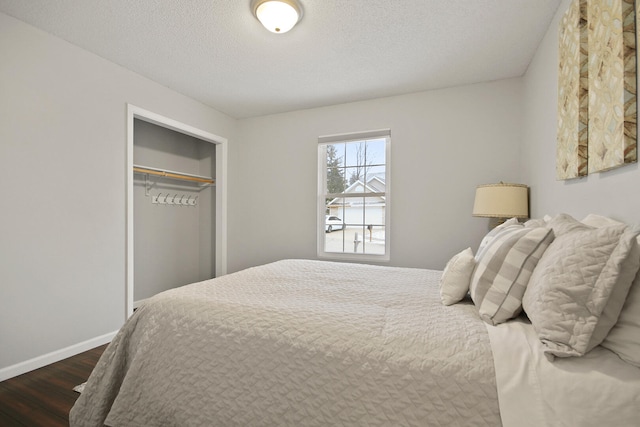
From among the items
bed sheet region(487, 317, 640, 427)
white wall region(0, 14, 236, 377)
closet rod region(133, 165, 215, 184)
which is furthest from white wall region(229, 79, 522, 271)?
bed sheet region(487, 317, 640, 427)

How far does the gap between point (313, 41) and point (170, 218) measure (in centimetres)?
300

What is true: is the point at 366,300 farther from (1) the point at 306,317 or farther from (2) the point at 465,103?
(2) the point at 465,103

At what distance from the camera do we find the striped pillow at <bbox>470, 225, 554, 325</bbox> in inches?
47.0

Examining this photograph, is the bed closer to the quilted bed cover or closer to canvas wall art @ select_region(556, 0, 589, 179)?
the quilted bed cover

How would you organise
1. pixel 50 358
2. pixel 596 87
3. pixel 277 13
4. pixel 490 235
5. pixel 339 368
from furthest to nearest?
pixel 50 358 → pixel 277 13 → pixel 490 235 → pixel 596 87 → pixel 339 368

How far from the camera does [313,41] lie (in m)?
2.43

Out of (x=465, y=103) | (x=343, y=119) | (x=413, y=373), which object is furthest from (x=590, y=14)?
(x=343, y=119)

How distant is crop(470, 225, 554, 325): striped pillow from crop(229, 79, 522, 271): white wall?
80.3 inches

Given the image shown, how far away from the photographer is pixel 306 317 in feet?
4.25

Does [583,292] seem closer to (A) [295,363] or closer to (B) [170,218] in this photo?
(A) [295,363]

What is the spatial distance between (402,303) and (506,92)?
106 inches

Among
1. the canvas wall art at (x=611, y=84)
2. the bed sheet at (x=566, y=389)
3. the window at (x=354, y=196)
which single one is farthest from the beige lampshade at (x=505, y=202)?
the bed sheet at (x=566, y=389)

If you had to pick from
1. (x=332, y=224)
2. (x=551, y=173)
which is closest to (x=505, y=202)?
(x=551, y=173)

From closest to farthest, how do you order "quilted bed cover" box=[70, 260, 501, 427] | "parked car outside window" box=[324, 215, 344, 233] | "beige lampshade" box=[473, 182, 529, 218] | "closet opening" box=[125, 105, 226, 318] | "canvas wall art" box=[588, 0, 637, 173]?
"quilted bed cover" box=[70, 260, 501, 427], "canvas wall art" box=[588, 0, 637, 173], "beige lampshade" box=[473, 182, 529, 218], "closet opening" box=[125, 105, 226, 318], "parked car outside window" box=[324, 215, 344, 233]
